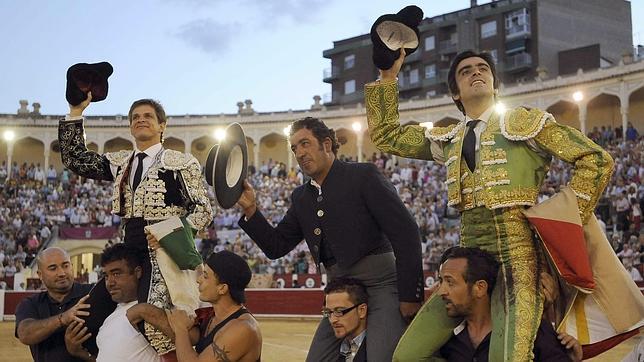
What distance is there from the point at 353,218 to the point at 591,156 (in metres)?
1.09

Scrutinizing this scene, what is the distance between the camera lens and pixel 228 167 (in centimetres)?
394

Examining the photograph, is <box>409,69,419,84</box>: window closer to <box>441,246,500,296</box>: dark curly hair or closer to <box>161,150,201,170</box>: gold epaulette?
<box>161,150,201,170</box>: gold epaulette

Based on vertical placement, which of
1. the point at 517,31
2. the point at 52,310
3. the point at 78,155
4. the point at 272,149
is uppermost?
the point at 517,31

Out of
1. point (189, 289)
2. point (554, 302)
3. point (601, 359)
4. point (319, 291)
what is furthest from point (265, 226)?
point (319, 291)

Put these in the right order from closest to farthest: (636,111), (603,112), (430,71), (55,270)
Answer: (55,270), (636,111), (603,112), (430,71)

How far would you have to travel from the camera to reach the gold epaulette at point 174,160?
4020 millimetres

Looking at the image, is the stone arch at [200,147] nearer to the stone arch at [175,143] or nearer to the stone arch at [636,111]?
the stone arch at [175,143]

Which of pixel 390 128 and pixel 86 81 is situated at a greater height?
pixel 86 81

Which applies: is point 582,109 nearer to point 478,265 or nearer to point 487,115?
point 487,115

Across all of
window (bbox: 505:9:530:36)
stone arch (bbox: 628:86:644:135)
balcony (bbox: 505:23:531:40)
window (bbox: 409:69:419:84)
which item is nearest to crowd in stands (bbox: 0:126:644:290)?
stone arch (bbox: 628:86:644:135)

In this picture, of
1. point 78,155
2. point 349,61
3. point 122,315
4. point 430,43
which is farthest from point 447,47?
point 122,315

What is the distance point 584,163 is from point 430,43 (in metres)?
44.0

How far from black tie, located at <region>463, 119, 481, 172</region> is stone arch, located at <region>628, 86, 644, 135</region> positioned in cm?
2980

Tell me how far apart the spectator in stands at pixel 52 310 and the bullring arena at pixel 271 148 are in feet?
15.9
